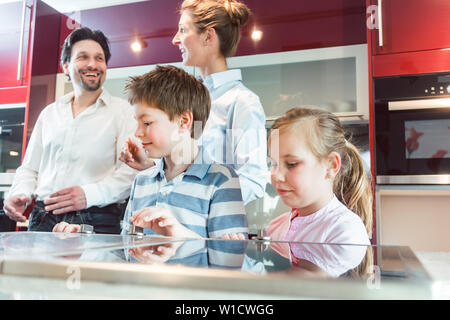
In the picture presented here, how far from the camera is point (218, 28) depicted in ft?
4.82

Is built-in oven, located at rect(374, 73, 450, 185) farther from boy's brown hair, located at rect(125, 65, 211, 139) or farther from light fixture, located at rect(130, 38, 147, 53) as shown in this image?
light fixture, located at rect(130, 38, 147, 53)

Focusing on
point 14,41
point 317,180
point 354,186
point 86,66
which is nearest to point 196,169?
point 317,180

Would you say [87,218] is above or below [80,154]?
below

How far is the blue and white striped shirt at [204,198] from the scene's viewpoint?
4.01 ft

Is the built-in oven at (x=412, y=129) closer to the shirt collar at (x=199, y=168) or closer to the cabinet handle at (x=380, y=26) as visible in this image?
the cabinet handle at (x=380, y=26)

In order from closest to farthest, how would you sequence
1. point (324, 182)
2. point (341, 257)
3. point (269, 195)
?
point (341, 257) → point (324, 182) → point (269, 195)

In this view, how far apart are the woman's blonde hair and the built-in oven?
1.69 feet

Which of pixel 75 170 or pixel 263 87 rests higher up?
pixel 263 87

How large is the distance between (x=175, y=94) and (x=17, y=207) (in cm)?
88

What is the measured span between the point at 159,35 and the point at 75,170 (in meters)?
0.62

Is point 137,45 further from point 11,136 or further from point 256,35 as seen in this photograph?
point 11,136

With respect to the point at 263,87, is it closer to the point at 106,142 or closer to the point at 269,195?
the point at 269,195

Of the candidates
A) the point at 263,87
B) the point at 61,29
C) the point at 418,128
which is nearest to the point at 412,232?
the point at 418,128

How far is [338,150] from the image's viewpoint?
1.24 meters
